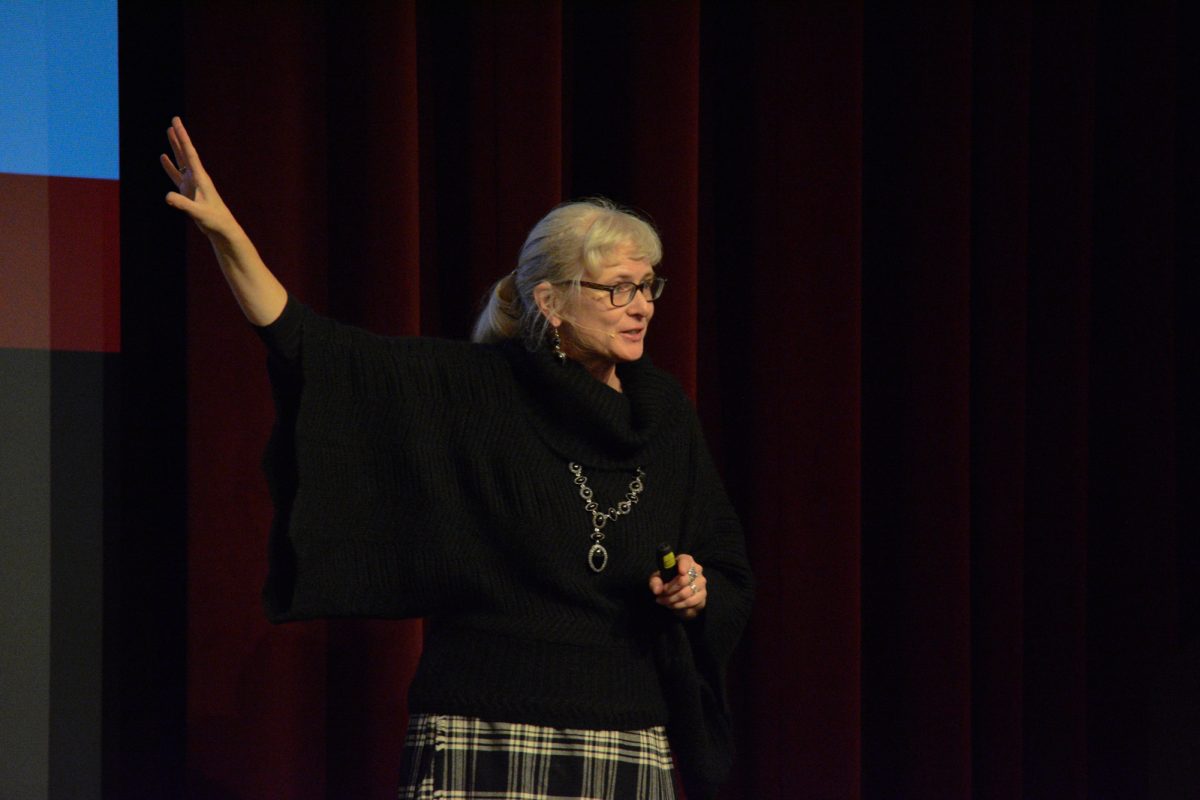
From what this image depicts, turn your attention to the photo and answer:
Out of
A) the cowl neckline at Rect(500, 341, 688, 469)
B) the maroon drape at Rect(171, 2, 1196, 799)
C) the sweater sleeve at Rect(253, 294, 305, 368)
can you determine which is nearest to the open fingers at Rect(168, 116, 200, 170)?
the sweater sleeve at Rect(253, 294, 305, 368)

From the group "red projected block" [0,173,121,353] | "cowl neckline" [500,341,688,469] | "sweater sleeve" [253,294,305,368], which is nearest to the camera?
"sweater sleeve" [253,294,305,368]

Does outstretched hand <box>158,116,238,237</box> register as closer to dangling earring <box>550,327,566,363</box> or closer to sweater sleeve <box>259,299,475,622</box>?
sweater sleeve <box>259,299,475,622</box>

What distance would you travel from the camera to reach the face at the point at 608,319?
1.63 metres

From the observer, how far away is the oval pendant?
1.55m

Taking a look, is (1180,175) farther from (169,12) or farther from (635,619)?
(169,12)

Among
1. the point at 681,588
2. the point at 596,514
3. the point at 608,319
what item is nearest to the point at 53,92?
the point at 608,319

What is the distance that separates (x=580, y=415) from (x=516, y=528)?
0.16m

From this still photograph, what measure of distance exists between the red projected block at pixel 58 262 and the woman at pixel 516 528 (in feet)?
1.98

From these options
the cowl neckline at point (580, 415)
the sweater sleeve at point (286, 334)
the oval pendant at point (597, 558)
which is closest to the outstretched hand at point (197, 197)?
the sweater sleeve at point (286, 334)

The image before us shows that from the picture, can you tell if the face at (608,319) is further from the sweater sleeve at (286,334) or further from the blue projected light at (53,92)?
the blue projected light at (53,92)

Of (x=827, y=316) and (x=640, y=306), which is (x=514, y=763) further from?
(x=827, y=316)

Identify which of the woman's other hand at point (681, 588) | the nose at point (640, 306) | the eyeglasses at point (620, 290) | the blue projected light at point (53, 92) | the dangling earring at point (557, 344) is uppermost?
the blue projected light at point (53, 92)

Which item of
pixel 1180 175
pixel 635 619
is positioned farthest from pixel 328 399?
pixel 1180 175

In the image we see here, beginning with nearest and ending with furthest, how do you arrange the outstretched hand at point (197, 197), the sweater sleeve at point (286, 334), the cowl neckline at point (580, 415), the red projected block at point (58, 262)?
the outstretched hand at point (197, 197), the sweater sleeve at point (286, 334), the cowl neckline at point (580, 415), the red projected block at point (58, 262)
